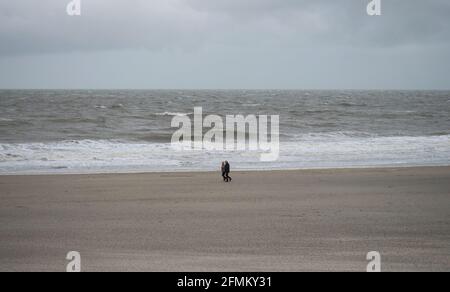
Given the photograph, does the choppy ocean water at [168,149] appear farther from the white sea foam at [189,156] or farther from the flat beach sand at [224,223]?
the flat beach sand at [224,223]

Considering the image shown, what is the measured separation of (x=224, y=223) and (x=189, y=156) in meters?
10.5

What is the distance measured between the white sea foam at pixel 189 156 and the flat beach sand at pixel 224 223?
10.00 ft

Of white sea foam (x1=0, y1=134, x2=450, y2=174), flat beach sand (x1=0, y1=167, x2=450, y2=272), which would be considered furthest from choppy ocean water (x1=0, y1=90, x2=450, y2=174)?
flat beach sand (x1=0, y1=167, x2=450, y2=272)

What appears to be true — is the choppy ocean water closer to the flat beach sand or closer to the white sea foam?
the white sea foam

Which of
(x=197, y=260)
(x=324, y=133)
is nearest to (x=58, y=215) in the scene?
(x=197, y=260)

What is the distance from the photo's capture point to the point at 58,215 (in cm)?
833

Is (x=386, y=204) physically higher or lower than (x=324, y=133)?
lower

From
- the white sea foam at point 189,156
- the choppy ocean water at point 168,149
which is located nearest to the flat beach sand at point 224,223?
the white sea foam at point 189,156

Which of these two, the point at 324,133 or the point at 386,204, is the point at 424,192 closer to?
the point at 386,204

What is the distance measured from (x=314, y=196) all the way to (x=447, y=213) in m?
2.71

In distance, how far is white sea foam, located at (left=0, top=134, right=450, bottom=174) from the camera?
15477 mm

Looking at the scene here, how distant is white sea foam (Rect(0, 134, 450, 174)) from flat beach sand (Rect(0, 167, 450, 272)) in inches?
120

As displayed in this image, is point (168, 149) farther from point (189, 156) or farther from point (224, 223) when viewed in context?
point (224, 223)

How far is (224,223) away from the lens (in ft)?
25.5
